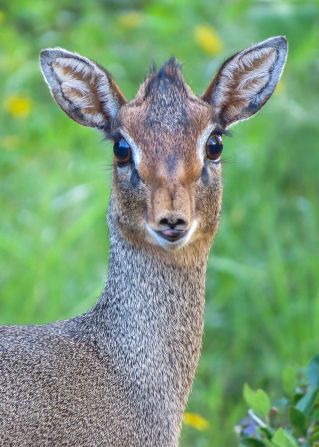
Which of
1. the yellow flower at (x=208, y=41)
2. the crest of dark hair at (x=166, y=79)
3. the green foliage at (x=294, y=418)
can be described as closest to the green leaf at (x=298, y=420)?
the green foliage at (x=294, y=418)

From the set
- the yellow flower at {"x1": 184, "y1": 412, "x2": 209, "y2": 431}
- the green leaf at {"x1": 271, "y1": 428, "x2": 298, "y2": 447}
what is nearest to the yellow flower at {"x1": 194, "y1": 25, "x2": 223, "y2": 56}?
the yellow flower at {"x1": 184, "y1": 412, "x2": 209, "y2": 431}

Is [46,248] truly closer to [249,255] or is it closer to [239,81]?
[249,255]

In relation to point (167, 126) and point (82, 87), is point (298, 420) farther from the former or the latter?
point (82, 87)

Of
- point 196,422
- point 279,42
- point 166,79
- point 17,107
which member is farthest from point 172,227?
point 17,107

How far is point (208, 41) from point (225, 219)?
6.33ft

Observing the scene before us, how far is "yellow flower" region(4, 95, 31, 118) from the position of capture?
7773 millimetres

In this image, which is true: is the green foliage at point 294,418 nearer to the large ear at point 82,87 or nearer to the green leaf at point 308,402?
the green leaf at point 308,402

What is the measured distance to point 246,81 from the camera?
4.74 metres

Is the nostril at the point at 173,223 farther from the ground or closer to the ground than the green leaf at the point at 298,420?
farther from the ground

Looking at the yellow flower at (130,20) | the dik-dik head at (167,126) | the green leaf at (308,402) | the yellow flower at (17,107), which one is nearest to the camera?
the dik-dik head at (167,126)

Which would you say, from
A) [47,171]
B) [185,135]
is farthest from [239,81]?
[47,171]

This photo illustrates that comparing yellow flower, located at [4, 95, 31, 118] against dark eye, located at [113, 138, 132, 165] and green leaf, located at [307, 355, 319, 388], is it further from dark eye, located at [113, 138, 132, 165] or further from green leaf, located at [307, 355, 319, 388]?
green leaf, located at [307, 355, 319, 388]

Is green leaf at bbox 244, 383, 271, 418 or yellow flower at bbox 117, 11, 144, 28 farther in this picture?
yellow flower at bbox 117, 11, 144, 28

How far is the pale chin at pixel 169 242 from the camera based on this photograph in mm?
4164
